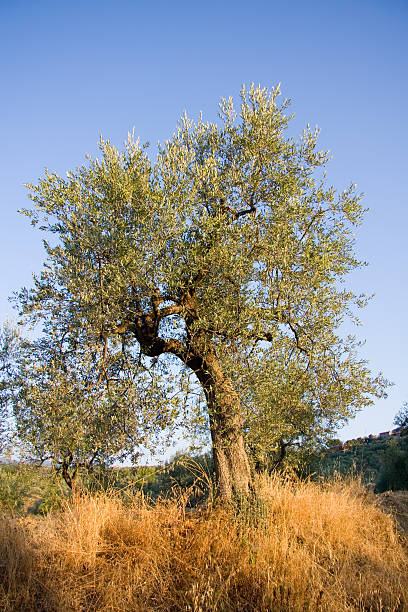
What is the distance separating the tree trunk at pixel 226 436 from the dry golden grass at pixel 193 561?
23.8 inches

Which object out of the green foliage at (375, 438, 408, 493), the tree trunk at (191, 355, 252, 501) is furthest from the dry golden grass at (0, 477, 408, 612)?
the green foliage at (375, 438, 408, 493)

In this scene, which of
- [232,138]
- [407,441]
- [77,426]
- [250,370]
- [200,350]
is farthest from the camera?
[407,441]

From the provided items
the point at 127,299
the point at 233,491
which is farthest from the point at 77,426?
the point at 233,491

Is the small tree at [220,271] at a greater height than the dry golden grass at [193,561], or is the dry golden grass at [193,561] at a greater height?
the small tree at [220,271]

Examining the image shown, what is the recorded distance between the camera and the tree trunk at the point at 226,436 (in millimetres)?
9445

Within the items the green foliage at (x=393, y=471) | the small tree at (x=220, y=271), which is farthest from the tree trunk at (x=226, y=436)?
the green foliage at (x=393, y=471)

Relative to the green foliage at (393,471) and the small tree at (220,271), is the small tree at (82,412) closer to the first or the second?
the small tree at (220,271)

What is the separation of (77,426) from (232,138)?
31.4 feet

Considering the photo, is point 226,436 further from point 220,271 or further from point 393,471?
point 393,471

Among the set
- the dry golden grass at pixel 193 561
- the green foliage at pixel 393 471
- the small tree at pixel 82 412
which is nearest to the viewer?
the dry golden grass at pixel 193 561

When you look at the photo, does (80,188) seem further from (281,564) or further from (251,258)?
(281,564)

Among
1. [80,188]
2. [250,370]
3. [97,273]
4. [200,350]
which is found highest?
[80,188]

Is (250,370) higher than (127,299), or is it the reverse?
(127,299)

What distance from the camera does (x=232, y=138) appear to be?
12547mm
